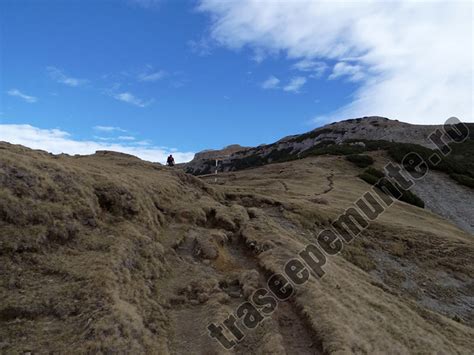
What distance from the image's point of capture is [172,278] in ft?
57.6

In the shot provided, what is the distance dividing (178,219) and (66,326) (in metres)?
11.9

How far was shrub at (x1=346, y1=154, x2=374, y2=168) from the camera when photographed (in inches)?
2616

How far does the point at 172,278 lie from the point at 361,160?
55384mm

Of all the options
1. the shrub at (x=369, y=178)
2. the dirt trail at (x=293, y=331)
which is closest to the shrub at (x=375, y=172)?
the shrub at (x=369, y=178)

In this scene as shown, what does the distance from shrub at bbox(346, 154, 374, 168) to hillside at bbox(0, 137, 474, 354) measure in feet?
121

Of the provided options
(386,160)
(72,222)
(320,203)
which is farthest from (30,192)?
(386,160)

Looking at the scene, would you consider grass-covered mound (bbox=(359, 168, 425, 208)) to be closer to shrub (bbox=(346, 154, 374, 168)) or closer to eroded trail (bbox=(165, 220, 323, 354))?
shrub (bbox=(346, 154, 374, 168))

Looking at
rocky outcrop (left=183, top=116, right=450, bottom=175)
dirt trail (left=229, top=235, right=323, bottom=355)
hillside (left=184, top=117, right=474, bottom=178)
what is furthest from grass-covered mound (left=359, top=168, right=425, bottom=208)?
rocky outcrop (left=183, top=116, right=450, bottom=175)

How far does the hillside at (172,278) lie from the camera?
A: 40.3ft

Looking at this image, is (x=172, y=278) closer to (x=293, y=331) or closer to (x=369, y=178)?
(x=293, y=331)

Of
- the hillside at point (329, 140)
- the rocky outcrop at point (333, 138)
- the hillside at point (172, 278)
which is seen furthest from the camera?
the rocky outcrop at point (333, 138)

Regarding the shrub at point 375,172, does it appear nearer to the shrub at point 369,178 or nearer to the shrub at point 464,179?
the shrub at point 369,178

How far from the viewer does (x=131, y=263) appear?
16141 mm

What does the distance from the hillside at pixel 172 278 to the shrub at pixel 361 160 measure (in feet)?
121
